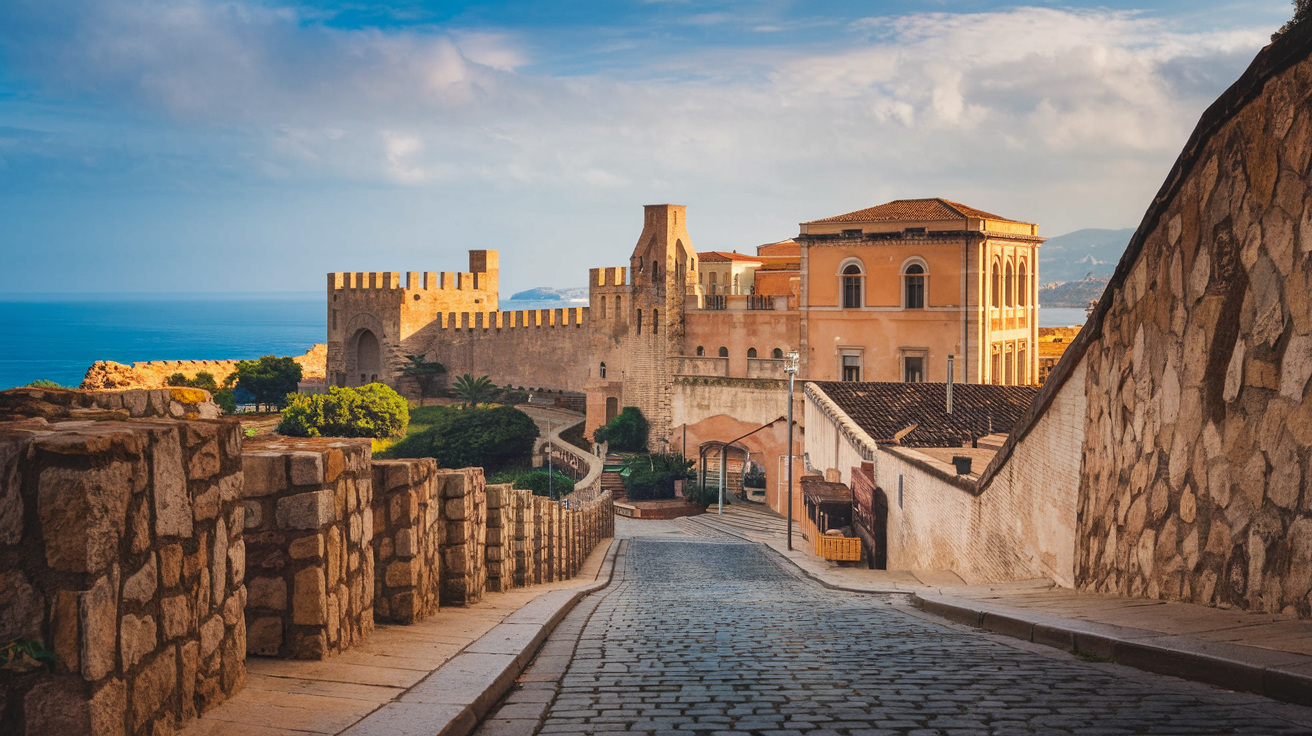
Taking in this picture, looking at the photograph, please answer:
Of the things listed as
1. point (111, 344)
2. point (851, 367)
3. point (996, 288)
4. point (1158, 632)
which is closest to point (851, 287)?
point (851, 367)

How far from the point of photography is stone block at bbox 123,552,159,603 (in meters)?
3.40

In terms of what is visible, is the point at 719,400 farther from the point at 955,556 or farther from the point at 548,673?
the point at 548,673

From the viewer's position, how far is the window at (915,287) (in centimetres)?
3981

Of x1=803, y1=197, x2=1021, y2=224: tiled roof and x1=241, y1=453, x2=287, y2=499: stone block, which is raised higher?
x1=803, y1=197, x2=1021, y2=224: tiled roof

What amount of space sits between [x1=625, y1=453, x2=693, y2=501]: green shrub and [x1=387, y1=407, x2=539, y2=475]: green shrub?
563 centimetres

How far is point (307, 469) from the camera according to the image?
496 cm

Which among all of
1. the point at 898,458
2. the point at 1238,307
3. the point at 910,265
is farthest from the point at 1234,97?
the point at 910,265

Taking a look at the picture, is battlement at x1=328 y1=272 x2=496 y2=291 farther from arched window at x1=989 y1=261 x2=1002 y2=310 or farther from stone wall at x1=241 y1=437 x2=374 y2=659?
stone wall at x1=241 y1=437 x2=374 y2=659

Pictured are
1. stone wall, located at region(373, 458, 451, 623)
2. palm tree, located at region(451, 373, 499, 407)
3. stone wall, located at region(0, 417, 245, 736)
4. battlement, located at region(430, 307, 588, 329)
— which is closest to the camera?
stone wall, located at region(0, 417, 245, 736)

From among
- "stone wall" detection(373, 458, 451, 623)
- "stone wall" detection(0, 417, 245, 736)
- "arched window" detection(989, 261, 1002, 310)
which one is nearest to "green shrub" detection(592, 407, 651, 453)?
"arched window" detection(989, 261, 1002, 310)

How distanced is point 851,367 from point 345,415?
Result: 69.0ft

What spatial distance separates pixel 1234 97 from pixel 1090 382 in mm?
2705

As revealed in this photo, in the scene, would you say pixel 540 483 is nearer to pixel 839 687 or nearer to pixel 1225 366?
pixel 1225 366

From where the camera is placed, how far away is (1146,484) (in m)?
6.82
